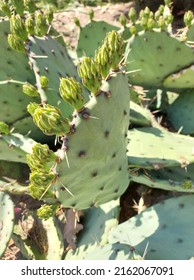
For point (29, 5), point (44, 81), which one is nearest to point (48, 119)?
point (44, 81)

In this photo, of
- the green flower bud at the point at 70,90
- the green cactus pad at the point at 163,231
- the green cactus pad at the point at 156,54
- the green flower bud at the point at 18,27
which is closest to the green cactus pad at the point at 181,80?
the green cactus pad at the point at 156,54

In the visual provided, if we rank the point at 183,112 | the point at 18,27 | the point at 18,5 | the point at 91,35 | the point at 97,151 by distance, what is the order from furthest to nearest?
the point at 91,35, the point at 183,112, the point at 18,5, the point at 18,27, the point at 97,151

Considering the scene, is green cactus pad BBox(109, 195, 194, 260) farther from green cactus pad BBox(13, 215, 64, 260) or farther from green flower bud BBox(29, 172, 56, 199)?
green flower bud BBox(29, 172, 56, 199)

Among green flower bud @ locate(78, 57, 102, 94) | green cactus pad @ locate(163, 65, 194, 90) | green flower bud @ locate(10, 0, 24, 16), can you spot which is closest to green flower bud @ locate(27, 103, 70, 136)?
green flower bud @ locate(78, 57, 102, 94)

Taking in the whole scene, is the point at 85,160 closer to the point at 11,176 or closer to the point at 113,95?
the point at 113,95

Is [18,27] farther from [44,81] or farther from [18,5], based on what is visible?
[18,5]
